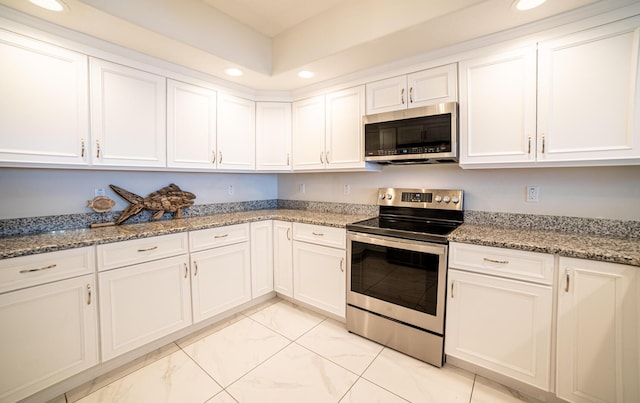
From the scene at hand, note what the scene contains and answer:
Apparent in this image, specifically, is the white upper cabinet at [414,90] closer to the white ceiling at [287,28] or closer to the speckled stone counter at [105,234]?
the white ceiling at [287,28]

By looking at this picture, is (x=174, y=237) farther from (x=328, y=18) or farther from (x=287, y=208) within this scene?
(x=328, y=18)

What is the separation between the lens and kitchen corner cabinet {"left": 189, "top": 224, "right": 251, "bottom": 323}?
7.17 feet

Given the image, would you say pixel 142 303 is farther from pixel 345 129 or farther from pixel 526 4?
Answer: pixel 526 4

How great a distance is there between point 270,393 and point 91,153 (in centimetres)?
199

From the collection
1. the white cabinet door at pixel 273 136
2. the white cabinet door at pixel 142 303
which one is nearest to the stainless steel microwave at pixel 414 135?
the white cabinet door at pixel 273 136

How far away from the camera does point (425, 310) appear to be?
72.6 inches

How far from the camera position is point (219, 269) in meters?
2.34

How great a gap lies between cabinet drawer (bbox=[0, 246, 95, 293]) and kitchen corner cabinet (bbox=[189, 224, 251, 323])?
655mm

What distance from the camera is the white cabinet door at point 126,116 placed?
1.86m

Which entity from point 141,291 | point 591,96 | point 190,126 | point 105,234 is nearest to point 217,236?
point 141,291

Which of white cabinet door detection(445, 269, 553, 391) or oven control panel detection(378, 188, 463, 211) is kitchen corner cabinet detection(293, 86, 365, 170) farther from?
white cabinet door detection(445, 269, 553, 391)

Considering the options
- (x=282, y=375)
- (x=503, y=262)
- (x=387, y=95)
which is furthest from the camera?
(x=387, y=95)

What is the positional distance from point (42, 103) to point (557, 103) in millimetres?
3170

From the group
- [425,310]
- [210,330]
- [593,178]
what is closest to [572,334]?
[425,310]
